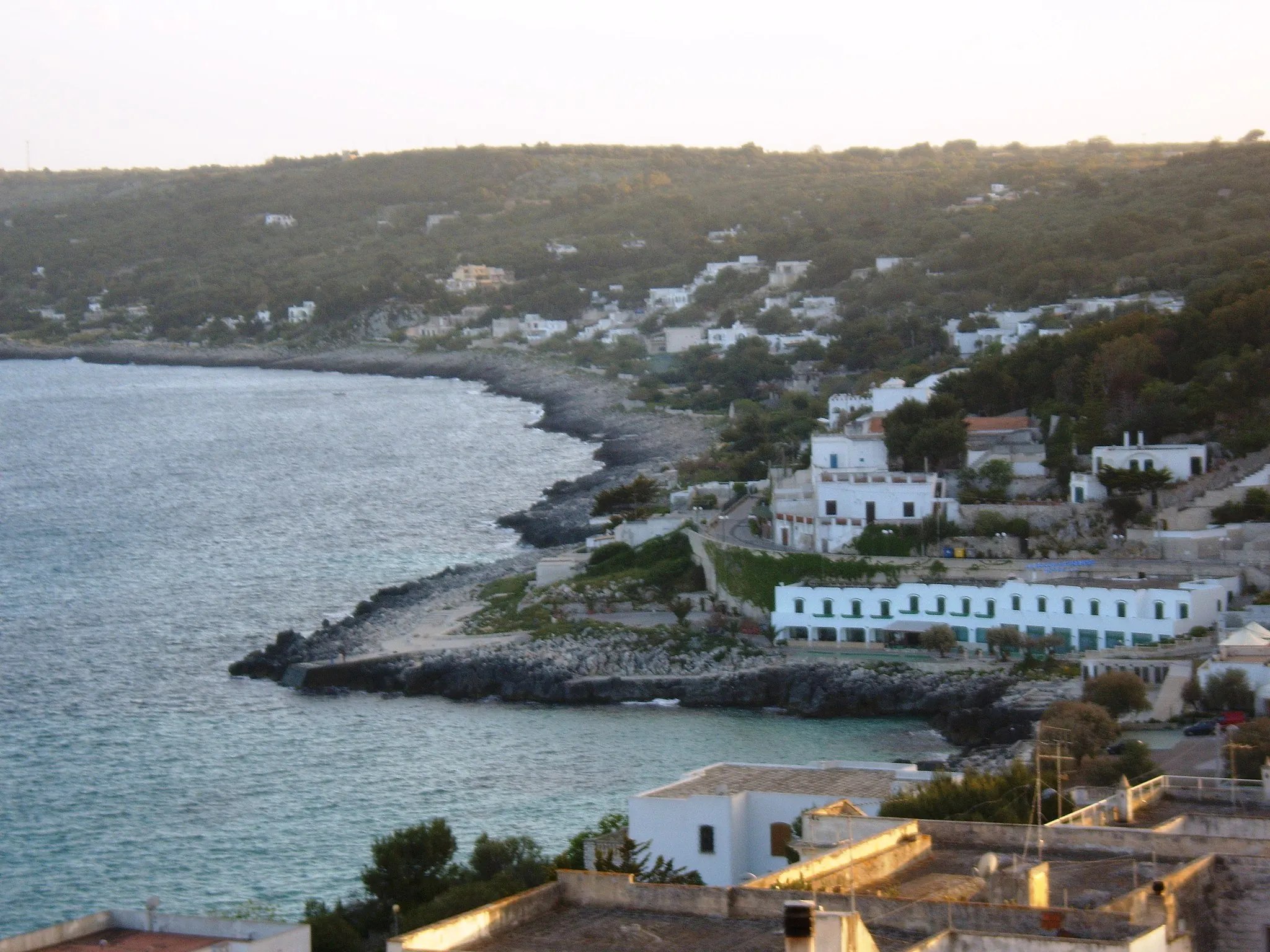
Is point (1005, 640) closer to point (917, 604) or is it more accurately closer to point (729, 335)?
point (917, 604)

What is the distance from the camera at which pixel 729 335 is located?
66.1 metres

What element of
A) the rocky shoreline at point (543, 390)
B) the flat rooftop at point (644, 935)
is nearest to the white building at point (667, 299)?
the rocky shoreline at point (543, 390)

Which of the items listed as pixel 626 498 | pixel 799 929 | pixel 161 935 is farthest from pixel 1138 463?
pixel 799 929

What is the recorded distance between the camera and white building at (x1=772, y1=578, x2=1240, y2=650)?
23.4 metres

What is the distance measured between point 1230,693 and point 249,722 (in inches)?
486

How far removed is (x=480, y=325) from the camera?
9244 cm

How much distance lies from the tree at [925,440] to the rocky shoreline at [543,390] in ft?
29.2

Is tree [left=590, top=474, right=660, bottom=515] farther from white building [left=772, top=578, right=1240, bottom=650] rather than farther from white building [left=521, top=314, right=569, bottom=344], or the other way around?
white building [left=521, top=314, right=569, bottom=344]

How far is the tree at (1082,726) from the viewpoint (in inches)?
744

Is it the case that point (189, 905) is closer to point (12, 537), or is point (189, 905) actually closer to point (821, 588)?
point (821, 588)

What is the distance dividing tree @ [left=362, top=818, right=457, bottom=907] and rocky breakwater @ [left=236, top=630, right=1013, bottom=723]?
332 inches

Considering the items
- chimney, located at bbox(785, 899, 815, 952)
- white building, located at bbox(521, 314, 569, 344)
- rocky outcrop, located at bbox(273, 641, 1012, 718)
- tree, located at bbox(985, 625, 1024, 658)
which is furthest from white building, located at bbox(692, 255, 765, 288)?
chimney, located at bbox(785, 899, 815, 952)

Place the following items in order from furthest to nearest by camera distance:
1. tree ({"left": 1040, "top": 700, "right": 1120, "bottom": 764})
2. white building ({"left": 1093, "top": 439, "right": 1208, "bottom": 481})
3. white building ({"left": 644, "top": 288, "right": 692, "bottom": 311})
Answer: white building ({"left": 644, "top": 288, "right": 692, "bottom": 311}) < white building ({"left": 1093, "top": 439, "right": 1208, "bottom": 481}) < tree ({"left": 1040, "top": 700, "right": 1120, "bottom": 764})

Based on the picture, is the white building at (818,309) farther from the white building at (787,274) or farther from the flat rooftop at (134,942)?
the flat rooftop at (134,942)
